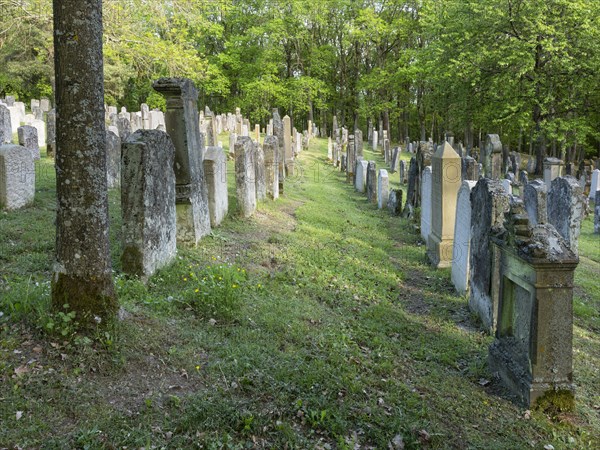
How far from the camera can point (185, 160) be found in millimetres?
8336

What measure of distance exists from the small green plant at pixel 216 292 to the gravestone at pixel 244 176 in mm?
4264

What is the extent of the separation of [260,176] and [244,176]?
2064 millimetres

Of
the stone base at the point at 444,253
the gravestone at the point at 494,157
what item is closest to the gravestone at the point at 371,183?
the gravestone at the point at 494,157

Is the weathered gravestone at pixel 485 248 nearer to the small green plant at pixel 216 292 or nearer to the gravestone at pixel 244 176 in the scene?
the small green plant at pixel 216 292

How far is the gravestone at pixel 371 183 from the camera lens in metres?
17.4

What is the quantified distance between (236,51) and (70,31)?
45976mm

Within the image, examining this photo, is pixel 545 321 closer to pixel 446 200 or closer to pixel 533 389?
pixel 533 389

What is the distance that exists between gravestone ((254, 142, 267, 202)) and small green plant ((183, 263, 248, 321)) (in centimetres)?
615

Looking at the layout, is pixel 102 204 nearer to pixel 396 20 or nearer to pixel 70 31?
pixel 70 31

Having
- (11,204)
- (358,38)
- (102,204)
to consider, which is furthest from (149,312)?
(358,38)

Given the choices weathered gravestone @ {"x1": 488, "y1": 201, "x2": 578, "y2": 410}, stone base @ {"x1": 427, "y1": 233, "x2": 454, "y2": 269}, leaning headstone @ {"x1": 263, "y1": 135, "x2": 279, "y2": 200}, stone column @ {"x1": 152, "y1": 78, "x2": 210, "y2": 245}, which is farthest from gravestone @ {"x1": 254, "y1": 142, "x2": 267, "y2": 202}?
weathered gravestone @ {"x1": 488, "y1": 201, "x2": 578, "y2": 410}

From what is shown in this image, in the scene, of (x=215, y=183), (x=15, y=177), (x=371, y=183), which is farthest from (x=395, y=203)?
(x=15, y=177)

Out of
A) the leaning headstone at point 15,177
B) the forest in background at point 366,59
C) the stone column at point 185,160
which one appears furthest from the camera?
the forest in background at point 366,59

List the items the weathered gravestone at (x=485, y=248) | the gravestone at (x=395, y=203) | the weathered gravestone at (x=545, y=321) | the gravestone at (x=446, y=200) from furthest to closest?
the gravestone at (x=395, y=203) → the gravestone at (x=446, y=200) → the weathered gravestone at (x=485, y=248) → the weathered gravestone at (x=545, y=321)
